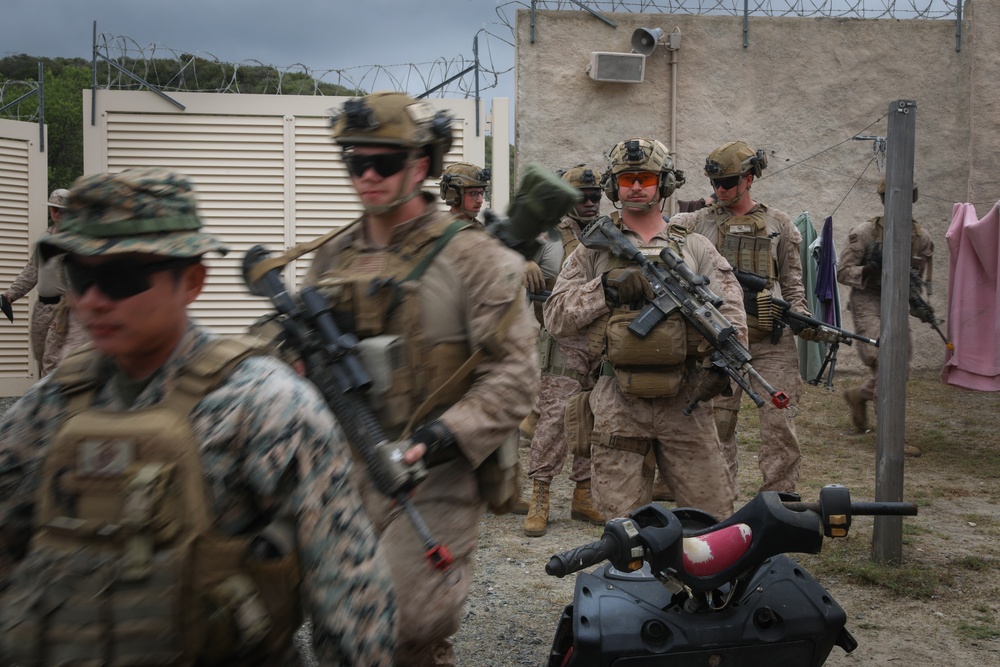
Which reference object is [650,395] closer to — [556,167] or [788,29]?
[556,167]

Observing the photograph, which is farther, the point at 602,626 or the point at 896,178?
the point at 896,178

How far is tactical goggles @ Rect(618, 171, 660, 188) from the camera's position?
4.78 metres

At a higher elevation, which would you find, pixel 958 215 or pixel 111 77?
pixel 111 77

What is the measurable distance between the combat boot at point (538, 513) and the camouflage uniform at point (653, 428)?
1.75 meters

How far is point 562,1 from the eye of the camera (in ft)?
39.2

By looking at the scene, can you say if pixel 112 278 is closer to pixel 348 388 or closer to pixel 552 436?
pixel 348 388

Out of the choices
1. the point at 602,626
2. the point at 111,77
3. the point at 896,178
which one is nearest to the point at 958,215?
the point at 896,178

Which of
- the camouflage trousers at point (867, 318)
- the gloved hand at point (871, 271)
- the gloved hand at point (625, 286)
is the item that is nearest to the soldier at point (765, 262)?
the gloved hand at point (625, 286)

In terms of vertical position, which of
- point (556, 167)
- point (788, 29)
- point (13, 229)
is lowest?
point (13, 229)

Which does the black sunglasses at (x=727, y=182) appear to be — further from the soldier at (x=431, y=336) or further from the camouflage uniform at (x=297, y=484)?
the camouflage uniform at (x=297, y=484)

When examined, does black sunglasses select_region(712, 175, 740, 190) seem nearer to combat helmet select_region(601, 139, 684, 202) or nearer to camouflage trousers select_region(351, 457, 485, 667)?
combat helmet select_region(601, 139, 684, 202)

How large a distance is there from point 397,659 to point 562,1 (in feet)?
33.7

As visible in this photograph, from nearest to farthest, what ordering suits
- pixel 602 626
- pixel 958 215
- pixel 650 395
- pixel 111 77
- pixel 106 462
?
pixel 106 462 < pixel 602 626 < pixel 650 395 < pixel 958 215 < pixel 111 77

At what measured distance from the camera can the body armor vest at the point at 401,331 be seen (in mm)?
2975
